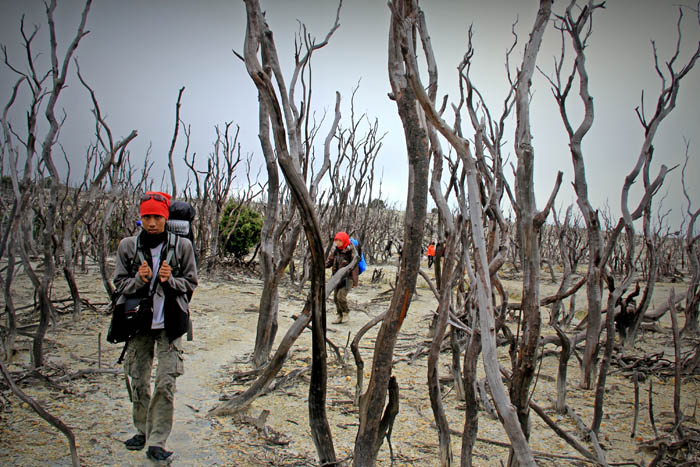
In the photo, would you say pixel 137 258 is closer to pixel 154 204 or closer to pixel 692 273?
pixel 154 204

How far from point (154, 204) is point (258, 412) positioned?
1.66m

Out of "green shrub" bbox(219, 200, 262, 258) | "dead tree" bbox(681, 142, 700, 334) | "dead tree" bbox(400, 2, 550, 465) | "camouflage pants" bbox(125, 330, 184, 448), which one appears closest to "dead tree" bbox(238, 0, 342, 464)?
"dead tree" bbox(400, 2, 550, 465)

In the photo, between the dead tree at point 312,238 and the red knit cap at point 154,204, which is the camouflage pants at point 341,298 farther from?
the dead tree at point 312,238

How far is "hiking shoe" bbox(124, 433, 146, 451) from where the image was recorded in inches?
91.0

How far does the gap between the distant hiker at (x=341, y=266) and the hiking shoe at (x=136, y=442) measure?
4.17 meters

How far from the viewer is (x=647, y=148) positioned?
3.07 m

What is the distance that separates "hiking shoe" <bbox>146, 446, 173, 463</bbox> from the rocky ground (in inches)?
2.0

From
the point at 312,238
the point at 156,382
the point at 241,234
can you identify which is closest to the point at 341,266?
the point at 156,382

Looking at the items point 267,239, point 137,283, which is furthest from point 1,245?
point 267,239

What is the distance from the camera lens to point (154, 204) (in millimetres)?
2326

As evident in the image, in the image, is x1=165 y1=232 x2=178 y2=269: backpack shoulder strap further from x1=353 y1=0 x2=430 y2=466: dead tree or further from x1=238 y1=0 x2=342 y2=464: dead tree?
x1=353 y1=0 x2=430 y2=466: dead tree

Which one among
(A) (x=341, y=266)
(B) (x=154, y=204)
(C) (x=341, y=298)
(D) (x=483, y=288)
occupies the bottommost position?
(C) (x=341, y=298)

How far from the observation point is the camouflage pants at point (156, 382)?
7.43 feet

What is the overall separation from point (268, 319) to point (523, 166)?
273cm
